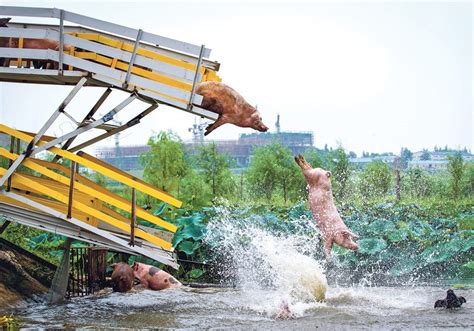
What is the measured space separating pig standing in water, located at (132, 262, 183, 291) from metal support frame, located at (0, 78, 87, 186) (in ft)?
10.2

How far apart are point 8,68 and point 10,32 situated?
510mm

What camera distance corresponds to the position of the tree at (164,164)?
29.7 m

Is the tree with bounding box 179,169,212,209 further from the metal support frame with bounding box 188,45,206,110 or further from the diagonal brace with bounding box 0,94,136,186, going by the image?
the metal support frame with bounding box 188,45,206,110

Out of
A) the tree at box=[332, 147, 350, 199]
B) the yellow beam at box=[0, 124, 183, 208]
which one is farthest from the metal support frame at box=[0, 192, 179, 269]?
the tree at box=[332, 147, 350, 199]

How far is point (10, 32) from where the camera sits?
41.3 feet

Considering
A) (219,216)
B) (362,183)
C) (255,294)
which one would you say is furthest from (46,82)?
(362,183)

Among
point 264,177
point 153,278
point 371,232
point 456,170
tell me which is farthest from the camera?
point 264,177

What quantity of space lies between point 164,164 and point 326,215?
17.1 m

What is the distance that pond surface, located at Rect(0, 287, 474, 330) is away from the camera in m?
11.2

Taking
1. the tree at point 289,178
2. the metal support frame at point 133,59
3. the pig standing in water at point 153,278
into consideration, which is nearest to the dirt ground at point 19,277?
the pig standing in water at point 153,278

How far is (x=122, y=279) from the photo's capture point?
14297 millimetres

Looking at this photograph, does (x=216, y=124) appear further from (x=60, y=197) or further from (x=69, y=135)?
(x=60, y=197)

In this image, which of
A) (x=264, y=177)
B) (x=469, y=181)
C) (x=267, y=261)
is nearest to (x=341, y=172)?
(x=264, y=177)

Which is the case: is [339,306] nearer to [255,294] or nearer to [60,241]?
[255,294]
